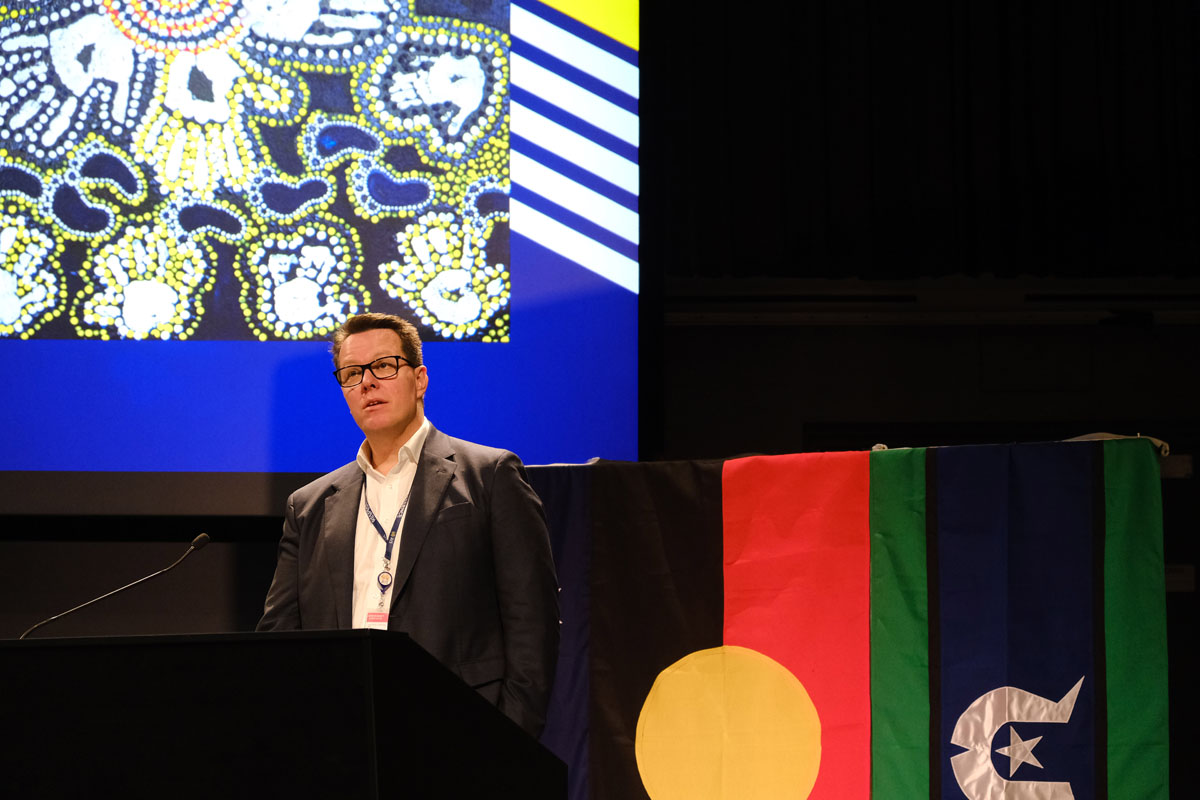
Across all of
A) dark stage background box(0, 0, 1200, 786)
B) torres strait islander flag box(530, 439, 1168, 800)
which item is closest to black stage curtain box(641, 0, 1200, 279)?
dark stage background box(0, 0, 1200, 786)

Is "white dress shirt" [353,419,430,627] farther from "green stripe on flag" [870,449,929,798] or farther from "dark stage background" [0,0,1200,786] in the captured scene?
"dark stage background" [0,0,1200,786]

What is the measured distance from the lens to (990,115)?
3.67 m

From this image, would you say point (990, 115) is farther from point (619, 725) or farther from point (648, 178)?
point (619, 725)

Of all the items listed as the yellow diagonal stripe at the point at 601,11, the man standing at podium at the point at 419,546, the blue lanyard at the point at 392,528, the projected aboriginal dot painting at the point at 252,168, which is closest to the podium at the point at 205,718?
the man standing at podium at the point at 419,546

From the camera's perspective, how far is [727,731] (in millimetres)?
2543

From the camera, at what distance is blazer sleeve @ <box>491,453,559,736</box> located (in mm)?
1913

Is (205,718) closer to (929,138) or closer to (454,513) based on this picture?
(454,513)

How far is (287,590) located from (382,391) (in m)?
0.42

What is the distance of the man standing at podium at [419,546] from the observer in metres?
1.93

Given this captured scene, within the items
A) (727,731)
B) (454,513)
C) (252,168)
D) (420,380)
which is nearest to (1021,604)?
(727,731)

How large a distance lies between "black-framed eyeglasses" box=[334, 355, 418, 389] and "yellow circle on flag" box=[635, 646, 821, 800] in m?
1.02

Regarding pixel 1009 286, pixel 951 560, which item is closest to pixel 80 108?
pixel 951 560

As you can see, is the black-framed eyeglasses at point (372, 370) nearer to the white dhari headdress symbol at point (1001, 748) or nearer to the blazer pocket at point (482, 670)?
the blazer pocket at point (482, 670)

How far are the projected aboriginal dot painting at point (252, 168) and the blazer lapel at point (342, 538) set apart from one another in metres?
0.88
